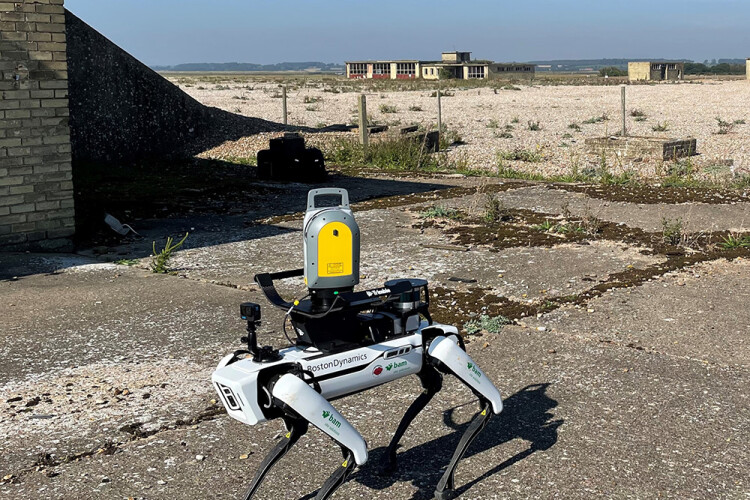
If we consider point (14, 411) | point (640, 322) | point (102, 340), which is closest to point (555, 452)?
point (640, 322)

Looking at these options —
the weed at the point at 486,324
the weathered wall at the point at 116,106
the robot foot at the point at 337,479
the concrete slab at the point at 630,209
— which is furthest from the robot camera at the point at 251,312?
the weathered wall at the point at 116,106

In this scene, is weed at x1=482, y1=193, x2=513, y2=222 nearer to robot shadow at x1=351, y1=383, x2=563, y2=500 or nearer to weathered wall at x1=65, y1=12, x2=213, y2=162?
robot shadow at x1=351, y1=383, x2=563, y2=500

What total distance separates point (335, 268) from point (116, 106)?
15985 millimetres

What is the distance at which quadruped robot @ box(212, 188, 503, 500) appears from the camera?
3594 millimetres

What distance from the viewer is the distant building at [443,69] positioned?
98.4 metres

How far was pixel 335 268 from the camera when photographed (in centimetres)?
391

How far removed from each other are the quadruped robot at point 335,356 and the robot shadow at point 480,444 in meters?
0.12

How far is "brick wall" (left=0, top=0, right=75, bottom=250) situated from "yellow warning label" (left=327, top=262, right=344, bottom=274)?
7.05 m

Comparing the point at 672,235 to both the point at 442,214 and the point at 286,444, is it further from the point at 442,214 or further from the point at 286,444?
the point at 286,444

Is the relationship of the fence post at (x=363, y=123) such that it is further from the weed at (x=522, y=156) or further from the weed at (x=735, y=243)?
the weed at (x=735, y=243)

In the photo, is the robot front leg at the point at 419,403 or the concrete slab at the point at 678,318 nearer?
the robot front leg at the point at 419,403

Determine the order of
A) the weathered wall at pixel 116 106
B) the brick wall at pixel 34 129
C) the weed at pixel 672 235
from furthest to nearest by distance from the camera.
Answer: the weathered wall at pixel 116 106
the brick wall at pixel 34 129
the weed at pixel 672 235

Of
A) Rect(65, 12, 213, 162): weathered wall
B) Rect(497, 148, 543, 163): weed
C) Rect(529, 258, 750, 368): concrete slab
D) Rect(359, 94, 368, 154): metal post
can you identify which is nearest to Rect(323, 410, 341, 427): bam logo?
Rect(529, 258, 750, 368): concrete slab

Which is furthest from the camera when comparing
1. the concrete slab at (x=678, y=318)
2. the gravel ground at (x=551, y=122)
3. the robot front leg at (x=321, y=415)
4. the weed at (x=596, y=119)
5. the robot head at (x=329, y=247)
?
the weed at (x=596, y=119)
